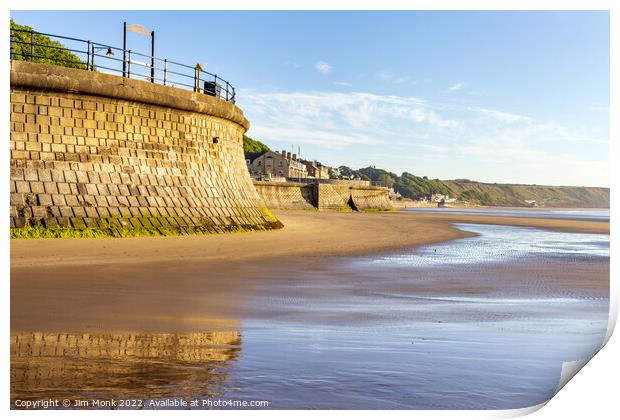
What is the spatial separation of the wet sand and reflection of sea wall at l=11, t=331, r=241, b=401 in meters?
0.49

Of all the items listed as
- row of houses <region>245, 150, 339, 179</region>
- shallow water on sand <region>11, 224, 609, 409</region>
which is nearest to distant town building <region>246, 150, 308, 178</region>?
row of houses <region>245, 150, 339, 179</region>

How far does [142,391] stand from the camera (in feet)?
13.0

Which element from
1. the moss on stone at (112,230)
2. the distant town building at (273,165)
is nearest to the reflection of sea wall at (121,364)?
the moss on stone at (112,230)

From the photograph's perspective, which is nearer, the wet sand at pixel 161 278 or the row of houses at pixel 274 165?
the wet sand at pixel 161 278

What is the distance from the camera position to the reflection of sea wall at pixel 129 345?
4.95m

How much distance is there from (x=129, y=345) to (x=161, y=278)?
464 centimetres

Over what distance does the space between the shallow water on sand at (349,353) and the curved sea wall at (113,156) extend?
8407 millimetres

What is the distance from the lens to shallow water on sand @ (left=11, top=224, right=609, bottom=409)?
13.2ft

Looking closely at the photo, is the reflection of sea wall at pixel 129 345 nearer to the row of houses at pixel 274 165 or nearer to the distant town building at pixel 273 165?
the row of houses at pixel 274 165

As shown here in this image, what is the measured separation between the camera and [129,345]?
533 cm

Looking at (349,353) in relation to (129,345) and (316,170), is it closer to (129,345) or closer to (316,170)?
(129,345)

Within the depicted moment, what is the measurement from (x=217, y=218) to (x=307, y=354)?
1452cm
